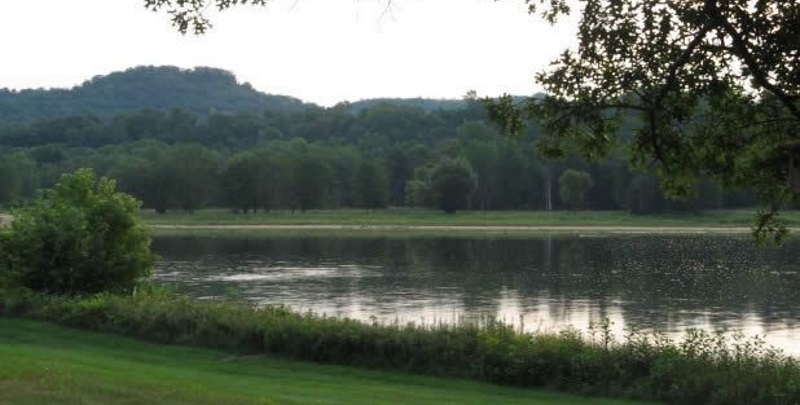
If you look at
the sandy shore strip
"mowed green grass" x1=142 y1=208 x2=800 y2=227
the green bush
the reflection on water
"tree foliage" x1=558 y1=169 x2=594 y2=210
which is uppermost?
"tree foliage" x1=558 y1=169 x2=594 y2=210

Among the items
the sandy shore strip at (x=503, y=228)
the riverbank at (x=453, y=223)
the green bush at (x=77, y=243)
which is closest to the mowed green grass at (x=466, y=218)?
the riverbank at (x=453, y=223)

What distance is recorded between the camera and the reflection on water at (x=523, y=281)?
33.3 m

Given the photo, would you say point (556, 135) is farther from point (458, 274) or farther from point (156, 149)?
point (156, 149)

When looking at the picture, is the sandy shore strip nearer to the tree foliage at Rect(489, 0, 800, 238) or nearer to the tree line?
the tree line

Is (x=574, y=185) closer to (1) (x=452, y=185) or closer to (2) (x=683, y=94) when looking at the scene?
(1) (x=452, y=185)

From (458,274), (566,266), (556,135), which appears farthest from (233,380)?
(566,266)

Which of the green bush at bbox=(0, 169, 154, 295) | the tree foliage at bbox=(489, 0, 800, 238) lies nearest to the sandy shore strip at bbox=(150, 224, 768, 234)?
the green bush at bbox=(0, 169, 154, 295)

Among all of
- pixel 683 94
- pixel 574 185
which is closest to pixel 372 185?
pixel 574 185

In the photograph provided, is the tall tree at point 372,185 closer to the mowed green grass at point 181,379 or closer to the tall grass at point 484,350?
the tall grass at point 484,350

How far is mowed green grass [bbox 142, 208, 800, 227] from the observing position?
11119cm

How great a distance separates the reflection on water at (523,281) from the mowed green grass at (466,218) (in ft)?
100

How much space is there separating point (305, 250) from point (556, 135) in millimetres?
62009

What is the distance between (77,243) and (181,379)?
513 inches

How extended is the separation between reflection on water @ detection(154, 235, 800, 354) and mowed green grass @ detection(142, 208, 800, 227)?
100 ft
